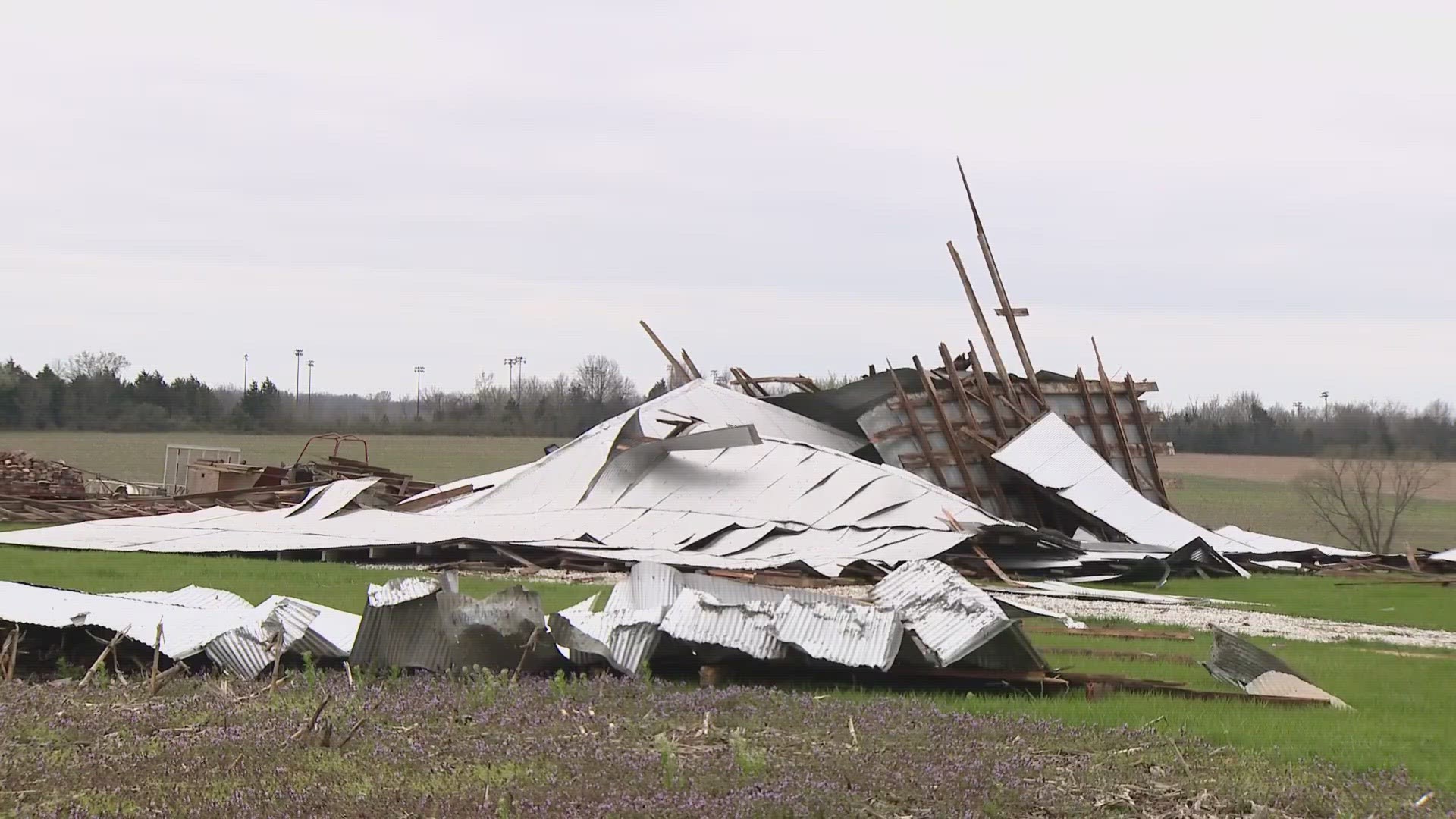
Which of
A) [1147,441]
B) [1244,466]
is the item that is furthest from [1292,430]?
[1147,441]

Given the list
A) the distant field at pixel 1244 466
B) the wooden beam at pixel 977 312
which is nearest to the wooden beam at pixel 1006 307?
the wooden beam at pixel 977 312

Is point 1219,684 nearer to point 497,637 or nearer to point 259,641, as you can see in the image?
point 497,637

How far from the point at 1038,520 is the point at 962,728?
19694 millimetres

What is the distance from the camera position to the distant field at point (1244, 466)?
2267 inches

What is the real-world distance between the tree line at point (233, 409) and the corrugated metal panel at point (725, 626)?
59.5 metres

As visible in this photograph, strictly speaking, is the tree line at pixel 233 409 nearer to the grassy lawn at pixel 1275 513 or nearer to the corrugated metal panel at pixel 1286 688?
the grassy lawn at pixel 1275 513

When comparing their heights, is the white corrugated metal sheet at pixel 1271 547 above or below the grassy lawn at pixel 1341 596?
above

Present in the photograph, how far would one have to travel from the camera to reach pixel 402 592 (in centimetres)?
832

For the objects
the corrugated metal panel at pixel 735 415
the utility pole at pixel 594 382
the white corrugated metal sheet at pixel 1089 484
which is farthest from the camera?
the utility pole at pixel 594 382

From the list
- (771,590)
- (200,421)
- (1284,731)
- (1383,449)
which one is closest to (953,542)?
(771,590)

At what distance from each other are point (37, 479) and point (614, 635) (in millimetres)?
29827

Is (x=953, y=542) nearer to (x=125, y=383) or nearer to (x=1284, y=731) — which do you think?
(x=1284, y=731)

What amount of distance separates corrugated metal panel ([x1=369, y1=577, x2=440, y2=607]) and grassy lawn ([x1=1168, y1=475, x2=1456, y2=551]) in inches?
1183

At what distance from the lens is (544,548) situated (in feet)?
69.3
